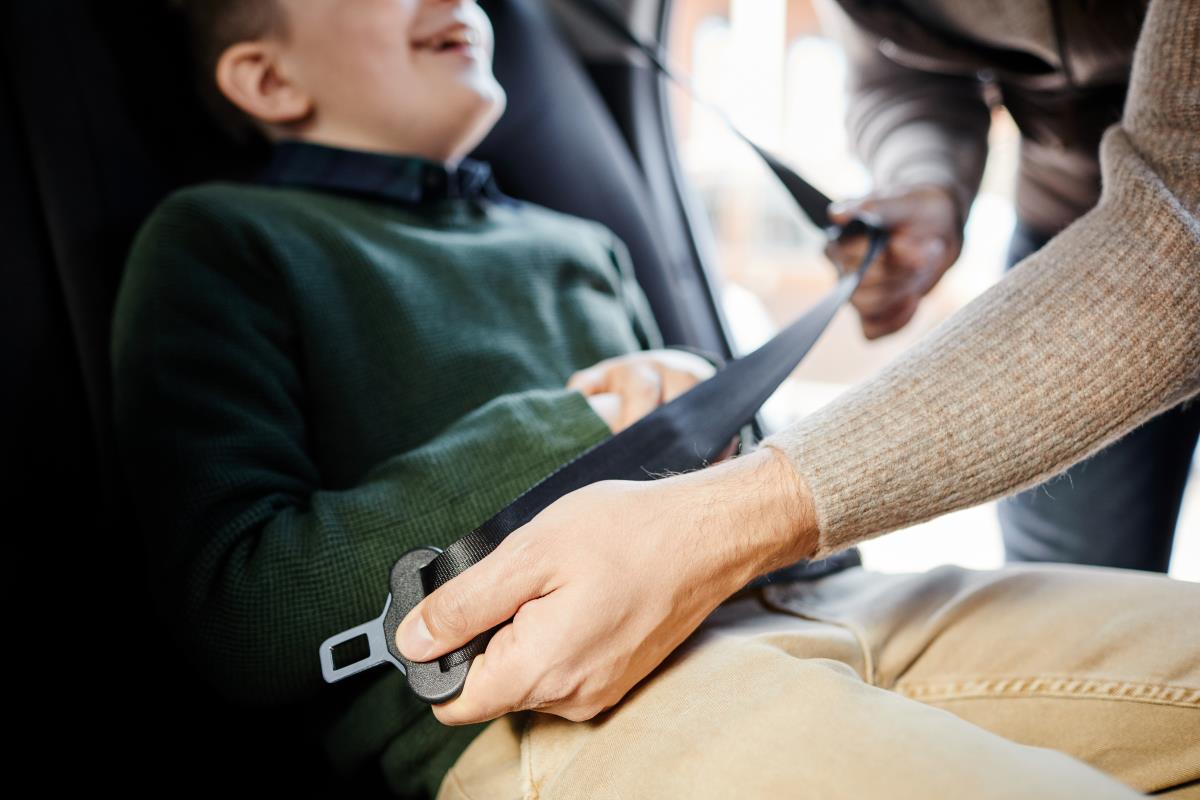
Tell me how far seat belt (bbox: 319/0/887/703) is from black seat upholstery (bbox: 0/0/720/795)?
0.28 meters

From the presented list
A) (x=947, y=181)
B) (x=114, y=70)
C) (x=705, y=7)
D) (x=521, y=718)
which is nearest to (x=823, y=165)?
(x=705, y=7)

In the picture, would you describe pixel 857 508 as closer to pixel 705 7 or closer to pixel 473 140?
pixel 473 140

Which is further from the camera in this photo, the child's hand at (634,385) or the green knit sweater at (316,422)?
the child's hand at (634,385)

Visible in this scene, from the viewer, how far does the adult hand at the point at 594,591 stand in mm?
442

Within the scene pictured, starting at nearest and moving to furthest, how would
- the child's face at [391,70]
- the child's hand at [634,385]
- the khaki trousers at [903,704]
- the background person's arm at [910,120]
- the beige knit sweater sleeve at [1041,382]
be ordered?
the khaki trousers at [903,704]
the beige knit sweater sleeve at [1041,382]
the child's hand at [634,385]
the child's face at [391,70]
the background person's arm at [910,120]

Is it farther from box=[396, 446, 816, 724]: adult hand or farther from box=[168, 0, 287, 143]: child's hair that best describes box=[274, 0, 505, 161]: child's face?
box=[396, 446, 816, 724]: adult hand

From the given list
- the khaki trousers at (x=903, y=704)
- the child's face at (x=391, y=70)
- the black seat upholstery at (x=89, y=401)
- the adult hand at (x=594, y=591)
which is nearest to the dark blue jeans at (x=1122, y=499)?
the khaki trousers at (x=903, y=704)

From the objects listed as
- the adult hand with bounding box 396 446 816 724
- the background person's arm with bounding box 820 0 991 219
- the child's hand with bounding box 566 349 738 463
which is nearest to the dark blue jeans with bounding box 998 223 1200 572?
the background person's arm with bounding box 820 0 991 219

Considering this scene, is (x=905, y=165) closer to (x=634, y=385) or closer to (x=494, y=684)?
(x=634, y=385)

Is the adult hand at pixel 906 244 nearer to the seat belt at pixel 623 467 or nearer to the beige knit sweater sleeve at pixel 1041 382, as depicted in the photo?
the seat belt at pixel 623 467

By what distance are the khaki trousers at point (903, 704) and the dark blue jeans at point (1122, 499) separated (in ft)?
1.46

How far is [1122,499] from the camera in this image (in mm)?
1033

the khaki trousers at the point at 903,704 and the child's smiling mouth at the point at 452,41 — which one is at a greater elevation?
the child's smiling mouth at the point at 452,41

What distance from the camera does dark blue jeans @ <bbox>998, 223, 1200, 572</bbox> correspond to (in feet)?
3.29
